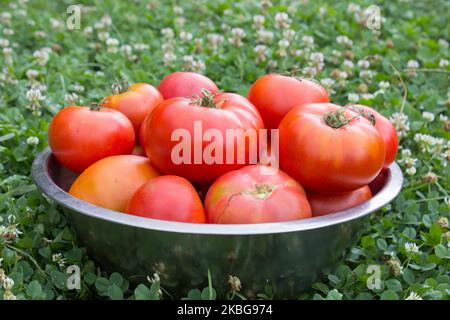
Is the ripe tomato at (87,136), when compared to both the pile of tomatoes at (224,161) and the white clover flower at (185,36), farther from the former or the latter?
the white clover flower at (185,36)

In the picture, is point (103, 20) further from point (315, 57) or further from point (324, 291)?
point (324, 291)

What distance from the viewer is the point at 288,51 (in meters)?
2.76

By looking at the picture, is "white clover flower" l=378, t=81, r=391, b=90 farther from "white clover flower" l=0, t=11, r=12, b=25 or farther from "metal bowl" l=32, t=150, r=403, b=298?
"white clover flower" l=0, t=11, r=12, b=25

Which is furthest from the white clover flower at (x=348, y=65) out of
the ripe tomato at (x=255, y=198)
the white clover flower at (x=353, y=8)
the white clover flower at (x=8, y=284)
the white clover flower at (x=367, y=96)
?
the white clover flower at (x=8, y=284)

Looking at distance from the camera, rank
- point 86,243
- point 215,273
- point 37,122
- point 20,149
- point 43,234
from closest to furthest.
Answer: point 215,273
point 86,243
point 43,234
point 20,149
point 37,122

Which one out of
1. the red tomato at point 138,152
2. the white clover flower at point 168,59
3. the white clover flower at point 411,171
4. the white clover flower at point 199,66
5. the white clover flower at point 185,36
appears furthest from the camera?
the white clover flower at point 185,36

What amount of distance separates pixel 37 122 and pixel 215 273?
3.53ft

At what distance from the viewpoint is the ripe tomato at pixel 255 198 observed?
133 centimetres

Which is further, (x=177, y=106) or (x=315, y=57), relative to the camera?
(x=315, y=57)

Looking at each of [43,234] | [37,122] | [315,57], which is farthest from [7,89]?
[315,57]

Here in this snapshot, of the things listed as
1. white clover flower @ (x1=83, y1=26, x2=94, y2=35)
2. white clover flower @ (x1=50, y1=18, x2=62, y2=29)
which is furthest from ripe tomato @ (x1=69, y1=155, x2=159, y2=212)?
white clover flower @ (x1=50, y1=18, x2=62, y2=29)

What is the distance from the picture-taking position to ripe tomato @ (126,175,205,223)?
1337 mm

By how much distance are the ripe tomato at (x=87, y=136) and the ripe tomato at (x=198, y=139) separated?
11cm

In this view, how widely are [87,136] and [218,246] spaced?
0.46 metres
